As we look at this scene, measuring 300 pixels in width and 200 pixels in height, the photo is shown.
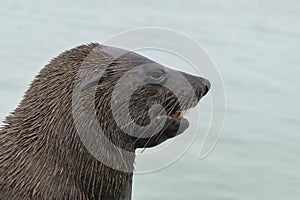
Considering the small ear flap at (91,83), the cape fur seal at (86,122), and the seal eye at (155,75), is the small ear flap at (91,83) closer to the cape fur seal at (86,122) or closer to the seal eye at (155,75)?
the cape fur seal at (86,122)

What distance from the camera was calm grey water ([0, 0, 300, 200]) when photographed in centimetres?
868

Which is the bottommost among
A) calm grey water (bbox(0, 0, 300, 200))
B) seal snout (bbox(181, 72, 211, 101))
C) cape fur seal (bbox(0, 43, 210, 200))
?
cape fur seal (bbox(0, 43, 210, 200))

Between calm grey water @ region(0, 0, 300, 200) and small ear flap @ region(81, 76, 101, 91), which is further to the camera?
calm grey water @ region(0, 0, 300, 200)

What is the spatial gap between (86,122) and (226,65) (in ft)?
33.8

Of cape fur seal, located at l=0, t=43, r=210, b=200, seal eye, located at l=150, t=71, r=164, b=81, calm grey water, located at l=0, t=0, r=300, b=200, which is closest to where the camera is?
cape fur seal, located at l=0, t=43, r=210, b=200

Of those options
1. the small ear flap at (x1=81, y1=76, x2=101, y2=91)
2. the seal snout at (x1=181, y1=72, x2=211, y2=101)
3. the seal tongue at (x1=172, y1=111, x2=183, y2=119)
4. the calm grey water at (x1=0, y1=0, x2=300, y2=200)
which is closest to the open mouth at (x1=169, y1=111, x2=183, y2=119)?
the seal tongue at (x1=172, y1=111, x2=183, y2=119)

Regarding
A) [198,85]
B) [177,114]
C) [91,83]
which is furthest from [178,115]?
[91,83]

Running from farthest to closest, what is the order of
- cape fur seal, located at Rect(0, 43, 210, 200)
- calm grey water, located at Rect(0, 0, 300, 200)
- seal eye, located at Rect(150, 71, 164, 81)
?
1. calm grey water, located at Rect(0, 0, 300, 200)
2. seal eye, located at Rect(150, 71, 164, 81)
3. cape fur seal, located at Rect(0, 43, 210, 200)

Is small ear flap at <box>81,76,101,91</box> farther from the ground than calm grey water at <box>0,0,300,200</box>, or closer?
closer

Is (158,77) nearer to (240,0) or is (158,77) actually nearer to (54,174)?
(54,174)

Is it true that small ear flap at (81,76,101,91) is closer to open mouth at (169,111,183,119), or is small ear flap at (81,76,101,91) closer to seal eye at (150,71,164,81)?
seal eye at (150,71,164,81)

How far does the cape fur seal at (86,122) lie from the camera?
4.31 metres

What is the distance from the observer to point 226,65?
47.4 feet

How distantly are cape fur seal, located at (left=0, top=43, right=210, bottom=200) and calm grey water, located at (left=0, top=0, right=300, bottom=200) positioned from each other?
125 cm
